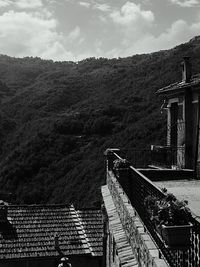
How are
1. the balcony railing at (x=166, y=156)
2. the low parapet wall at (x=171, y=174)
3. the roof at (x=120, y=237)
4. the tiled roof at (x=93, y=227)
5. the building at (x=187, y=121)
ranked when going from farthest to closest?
the tiled roof at (x=93, y=227) → the balcony railing at (x=166, y=156) → the building at (x=187, y=121) → the low parapet wall at (x=171, y=174) → the roof at (x=120, y=237)

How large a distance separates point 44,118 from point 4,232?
54.9 m

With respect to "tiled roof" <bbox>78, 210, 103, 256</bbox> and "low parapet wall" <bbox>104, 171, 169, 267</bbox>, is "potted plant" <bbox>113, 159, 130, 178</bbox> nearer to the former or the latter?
"low parapet wall" <bbox>104, 171, 169, 267</bbox>

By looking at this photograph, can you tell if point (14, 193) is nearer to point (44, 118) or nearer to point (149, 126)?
point (149, 126)

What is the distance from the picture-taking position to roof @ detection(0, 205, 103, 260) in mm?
17234

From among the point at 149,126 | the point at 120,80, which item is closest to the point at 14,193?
the point at 149,126

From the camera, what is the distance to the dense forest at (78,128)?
45656mm

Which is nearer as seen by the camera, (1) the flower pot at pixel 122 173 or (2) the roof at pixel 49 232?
(1) the flower pot at pixel 122 173

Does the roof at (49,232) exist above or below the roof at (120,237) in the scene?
below

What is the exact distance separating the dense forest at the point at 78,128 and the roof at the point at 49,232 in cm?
1413

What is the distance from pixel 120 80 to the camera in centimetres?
8169

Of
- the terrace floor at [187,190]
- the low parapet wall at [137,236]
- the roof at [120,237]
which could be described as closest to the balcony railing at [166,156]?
the terrace floor at [187,190]

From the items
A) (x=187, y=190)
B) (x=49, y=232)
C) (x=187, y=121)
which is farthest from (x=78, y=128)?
(x=187, y=190)

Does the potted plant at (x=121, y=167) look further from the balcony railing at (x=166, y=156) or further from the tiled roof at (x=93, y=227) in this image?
the tiled roof at (x=93, y=227)

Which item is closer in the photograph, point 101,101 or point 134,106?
point 134,106
